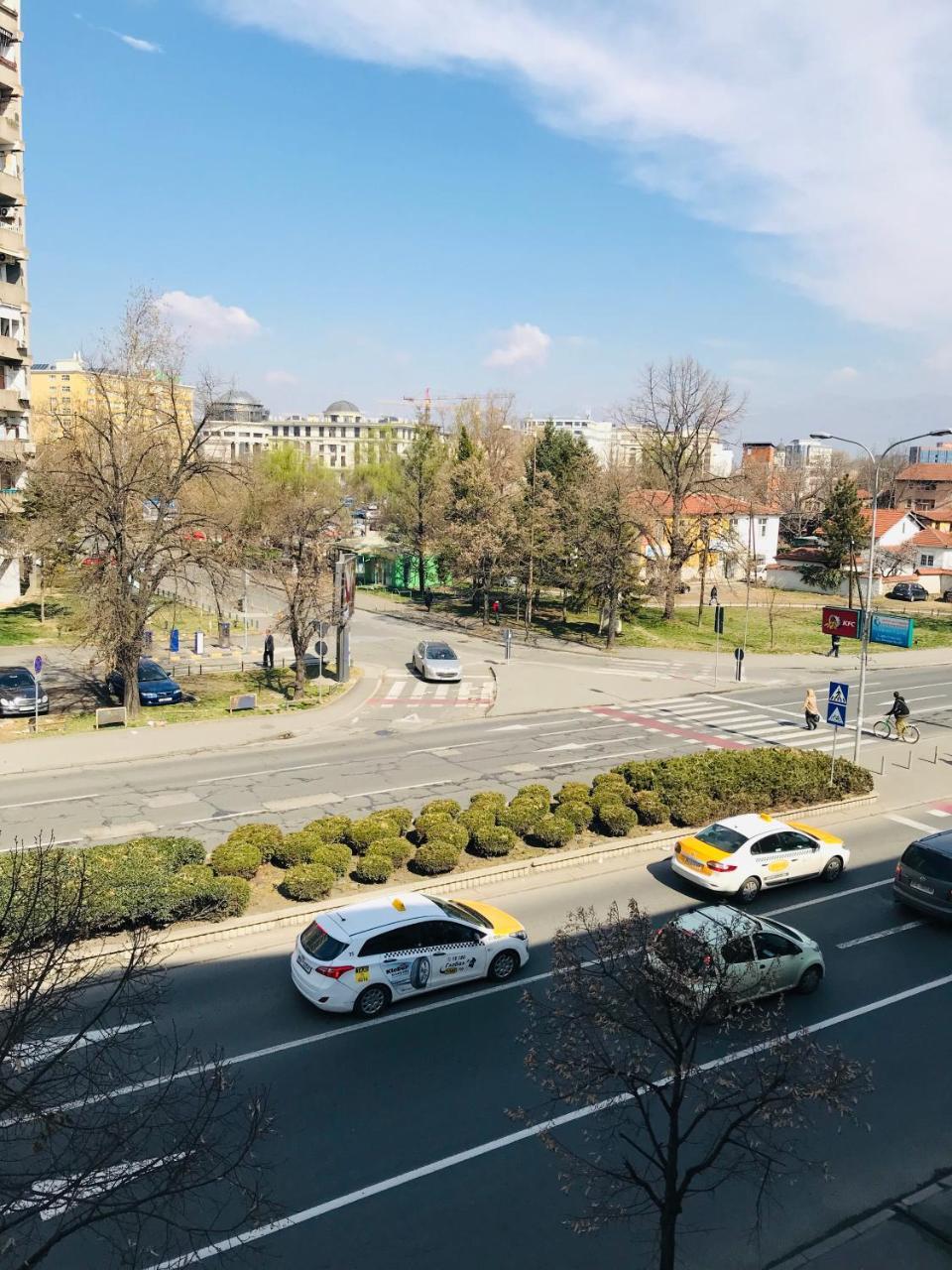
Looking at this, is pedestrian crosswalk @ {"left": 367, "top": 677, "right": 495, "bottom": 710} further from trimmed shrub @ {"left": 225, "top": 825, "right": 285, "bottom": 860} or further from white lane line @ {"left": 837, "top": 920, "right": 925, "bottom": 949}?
white lane line @ {"left": 837, "top": 920, "right": 925, "bottom": 949}

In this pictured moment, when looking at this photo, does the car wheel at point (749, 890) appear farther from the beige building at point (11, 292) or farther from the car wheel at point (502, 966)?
the beige building at point (11, 292)

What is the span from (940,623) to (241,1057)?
59.7m

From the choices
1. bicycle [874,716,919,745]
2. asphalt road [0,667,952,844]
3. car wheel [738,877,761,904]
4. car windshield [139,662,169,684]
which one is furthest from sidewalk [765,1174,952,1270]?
car windshield [139,662,169,684]

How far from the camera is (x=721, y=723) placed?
3272cm

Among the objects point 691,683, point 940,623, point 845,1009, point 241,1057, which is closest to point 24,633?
point 691,683

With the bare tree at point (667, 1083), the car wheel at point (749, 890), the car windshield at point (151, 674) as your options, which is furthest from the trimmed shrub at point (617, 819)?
the car windshield at point (151, 674)

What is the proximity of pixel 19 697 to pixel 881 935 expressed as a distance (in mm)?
25393

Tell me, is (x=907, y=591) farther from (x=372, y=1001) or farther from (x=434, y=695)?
(x=372, y=1001)

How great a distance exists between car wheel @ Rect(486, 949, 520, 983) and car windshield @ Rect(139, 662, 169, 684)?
22.2 metres

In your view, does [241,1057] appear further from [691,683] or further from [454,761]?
Result: [691,683]

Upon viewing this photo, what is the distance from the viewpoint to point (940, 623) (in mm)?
61125

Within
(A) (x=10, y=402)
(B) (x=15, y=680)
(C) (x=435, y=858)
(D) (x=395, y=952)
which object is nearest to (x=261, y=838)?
(C) (x=435, y=858)

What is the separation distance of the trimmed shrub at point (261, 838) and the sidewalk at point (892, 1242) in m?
11.0

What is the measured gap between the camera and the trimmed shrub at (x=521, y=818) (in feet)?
63.6
